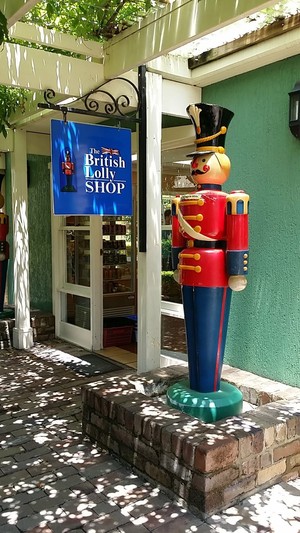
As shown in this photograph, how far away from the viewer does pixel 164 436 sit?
2.83 m

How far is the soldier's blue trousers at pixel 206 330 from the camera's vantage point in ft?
10.4

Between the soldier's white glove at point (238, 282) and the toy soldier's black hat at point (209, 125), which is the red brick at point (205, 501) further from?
the toy soldier's black hat at point (209, 125)

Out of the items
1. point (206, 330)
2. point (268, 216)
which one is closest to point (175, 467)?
point (206, 330)

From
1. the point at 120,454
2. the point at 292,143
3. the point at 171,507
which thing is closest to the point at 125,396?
the point at 120,454

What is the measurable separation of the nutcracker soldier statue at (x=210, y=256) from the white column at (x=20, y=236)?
3.34 meters

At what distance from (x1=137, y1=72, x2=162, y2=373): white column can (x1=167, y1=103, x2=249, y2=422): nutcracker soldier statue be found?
2.75ft

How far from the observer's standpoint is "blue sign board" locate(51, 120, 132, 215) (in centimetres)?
362

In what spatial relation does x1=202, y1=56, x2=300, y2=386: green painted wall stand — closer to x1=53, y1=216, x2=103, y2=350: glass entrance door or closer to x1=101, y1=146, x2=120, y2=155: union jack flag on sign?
x1=101, y1=146, x2=120, y2=155: union jack flag on sign

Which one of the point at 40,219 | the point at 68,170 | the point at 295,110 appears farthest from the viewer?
the point at 40,219

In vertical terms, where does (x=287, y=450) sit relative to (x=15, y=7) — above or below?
below

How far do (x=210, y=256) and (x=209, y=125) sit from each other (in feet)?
2.86

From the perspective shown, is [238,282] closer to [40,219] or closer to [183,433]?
[183,433]

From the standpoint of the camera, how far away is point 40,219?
23.3ft

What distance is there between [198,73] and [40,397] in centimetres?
328
